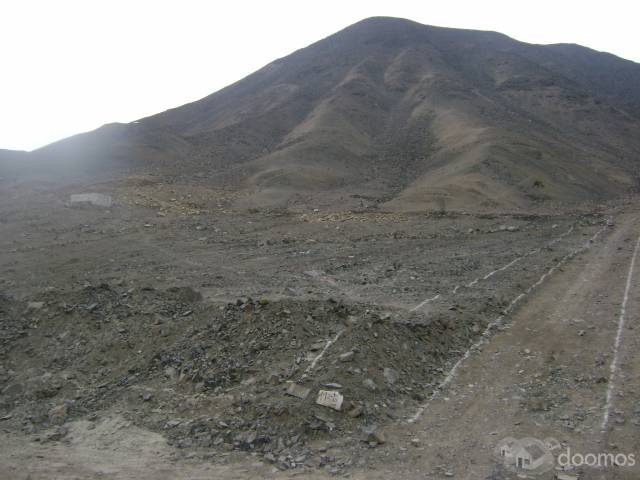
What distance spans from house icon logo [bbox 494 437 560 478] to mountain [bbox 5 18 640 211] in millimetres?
18810

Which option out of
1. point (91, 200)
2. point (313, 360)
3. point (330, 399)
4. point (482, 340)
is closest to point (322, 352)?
point (313, 360)

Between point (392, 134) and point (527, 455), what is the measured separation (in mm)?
44003

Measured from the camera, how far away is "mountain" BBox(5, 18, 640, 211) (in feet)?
101

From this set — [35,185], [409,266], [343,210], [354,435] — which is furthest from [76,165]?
[354,435]

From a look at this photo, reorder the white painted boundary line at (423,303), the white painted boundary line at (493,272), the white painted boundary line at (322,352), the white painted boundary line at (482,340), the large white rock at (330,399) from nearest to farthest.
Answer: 1. the large white rock at (330,399)
2. the white painted boundary line at (482,340)
3. the white painted boundary line at (322,352)
4. the white painted boundary line at (423,303)
5. the white painted boundary line at (493,272)

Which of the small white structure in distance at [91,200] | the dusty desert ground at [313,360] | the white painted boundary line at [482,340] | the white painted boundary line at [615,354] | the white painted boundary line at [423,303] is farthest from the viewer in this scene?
the small white structure in distance at [91,200]

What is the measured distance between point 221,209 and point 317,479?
67.6ft

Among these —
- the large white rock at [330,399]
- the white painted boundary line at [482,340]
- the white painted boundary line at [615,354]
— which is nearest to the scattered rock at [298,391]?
the large white rock at [330,399]

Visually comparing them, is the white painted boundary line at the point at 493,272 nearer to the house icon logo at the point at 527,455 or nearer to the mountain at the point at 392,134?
the house icon logo at the point at 527,455

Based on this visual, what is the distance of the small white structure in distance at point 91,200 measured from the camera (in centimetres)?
2372

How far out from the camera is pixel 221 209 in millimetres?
25766

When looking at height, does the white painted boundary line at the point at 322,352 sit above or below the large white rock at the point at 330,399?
above

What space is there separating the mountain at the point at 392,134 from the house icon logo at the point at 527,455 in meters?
18.8

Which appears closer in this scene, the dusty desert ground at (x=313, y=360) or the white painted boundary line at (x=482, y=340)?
the dusty desert ground at (x=313, y=360)
